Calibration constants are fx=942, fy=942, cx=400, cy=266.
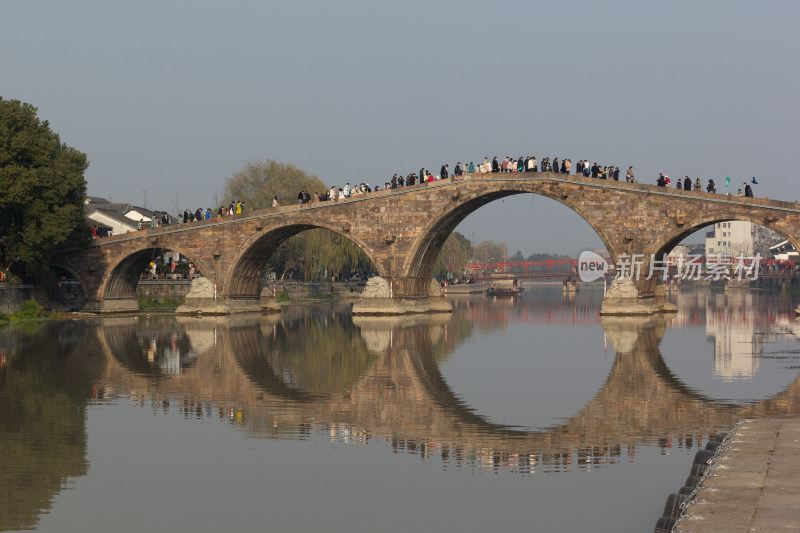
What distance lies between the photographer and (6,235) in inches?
1825

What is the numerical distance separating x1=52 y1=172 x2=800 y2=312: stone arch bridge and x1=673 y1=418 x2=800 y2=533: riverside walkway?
34203 mm

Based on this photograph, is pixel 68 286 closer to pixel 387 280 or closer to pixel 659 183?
pixel 387 280

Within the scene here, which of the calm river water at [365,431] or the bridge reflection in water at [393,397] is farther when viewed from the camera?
the bridge reflection in water at [393,397]

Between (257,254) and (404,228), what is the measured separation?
1069cm

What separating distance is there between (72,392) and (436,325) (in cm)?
2545

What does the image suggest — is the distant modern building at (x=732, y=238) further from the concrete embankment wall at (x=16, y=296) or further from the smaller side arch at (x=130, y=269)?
the concrete embankment wall at (x=16, y=296)

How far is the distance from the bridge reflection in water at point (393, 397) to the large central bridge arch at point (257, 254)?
15910 mm

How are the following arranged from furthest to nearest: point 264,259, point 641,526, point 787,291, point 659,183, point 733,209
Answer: point 787,291
point 264,259
point 659,183
point 733,209
point 641,526

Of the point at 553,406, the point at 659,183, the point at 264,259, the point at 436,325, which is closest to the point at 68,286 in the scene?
the point at 264,259

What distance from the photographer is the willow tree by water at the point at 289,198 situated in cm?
6544

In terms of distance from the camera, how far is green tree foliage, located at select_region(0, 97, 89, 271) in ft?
145

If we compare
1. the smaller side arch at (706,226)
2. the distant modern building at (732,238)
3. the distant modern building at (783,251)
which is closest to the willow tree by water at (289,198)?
the smaller side arch at (706,226)

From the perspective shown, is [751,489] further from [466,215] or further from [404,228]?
[466,215]

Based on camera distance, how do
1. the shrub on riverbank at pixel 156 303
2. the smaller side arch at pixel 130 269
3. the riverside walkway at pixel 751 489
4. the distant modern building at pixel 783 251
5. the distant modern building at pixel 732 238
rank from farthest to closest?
the distant modern building at pixel 732 238 → the distant modern building at pixel 783 251 → the shrub on riverbank at pixel 156 303 → the smaller side arch at pixel 130 269 → the riverside walkway at pixel 751 489
